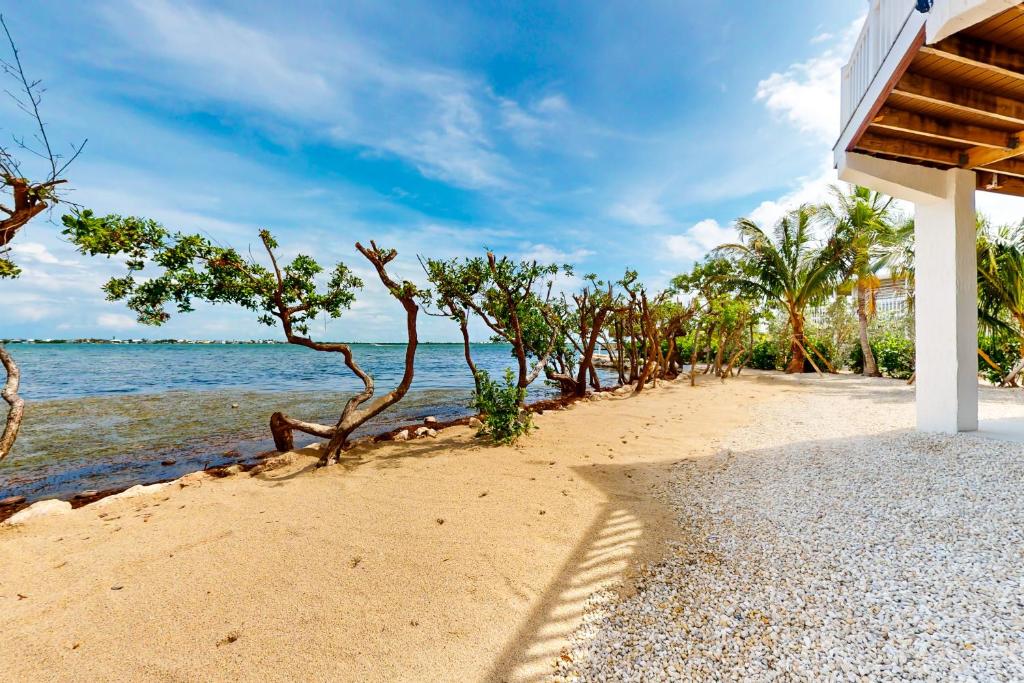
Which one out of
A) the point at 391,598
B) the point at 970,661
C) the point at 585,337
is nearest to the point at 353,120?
the point at 585,337

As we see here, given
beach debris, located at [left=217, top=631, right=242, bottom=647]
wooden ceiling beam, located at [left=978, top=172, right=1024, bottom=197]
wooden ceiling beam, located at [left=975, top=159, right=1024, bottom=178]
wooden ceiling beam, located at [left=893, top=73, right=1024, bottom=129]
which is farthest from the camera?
wooden ceiling beam, located at [left=978, top=172, right=1024, bottom=197]

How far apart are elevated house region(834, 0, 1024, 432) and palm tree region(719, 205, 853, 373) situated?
9.56 metres

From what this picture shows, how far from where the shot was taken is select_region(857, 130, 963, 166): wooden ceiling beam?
498 centimetres

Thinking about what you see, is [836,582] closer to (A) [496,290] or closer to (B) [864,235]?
(A) [496,290]

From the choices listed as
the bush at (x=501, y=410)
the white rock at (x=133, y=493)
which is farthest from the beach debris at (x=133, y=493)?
the bush at (x=501, y=410)

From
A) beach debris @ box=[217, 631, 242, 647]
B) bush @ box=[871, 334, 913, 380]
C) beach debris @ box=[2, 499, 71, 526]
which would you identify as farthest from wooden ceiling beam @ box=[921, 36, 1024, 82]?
bush @ box=[871, 334, 913, 380]

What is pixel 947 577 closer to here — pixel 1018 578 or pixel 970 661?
pixel 1018 578

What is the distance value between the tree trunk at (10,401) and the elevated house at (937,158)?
8.59 metres

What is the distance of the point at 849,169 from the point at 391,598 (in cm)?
687

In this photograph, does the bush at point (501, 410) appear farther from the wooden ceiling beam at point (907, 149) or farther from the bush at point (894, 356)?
the bush at point (894, 356)

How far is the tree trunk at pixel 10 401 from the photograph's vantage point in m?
3.71

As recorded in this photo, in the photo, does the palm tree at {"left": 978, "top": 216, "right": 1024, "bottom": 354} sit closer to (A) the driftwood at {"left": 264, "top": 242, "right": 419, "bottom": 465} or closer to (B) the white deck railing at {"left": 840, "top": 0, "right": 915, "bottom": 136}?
(B) the white deck railing at {"left": 840, "top": 0, "right": 915, "bottom": 136}

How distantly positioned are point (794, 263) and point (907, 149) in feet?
40.2

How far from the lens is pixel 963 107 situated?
407 cm
